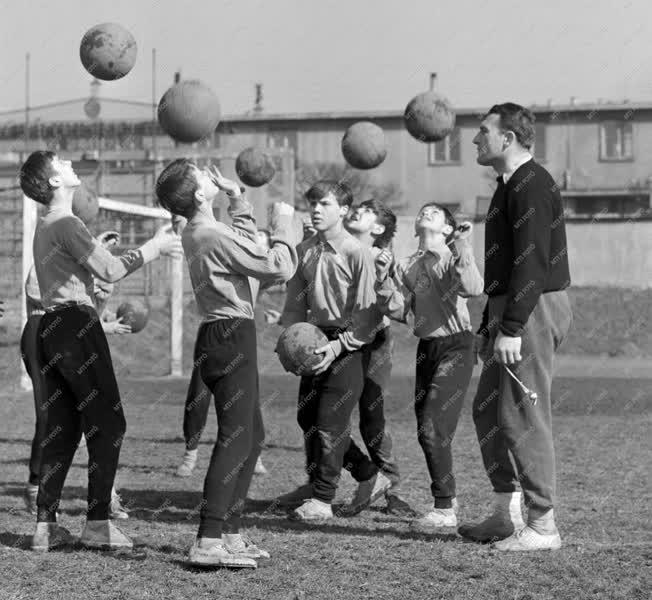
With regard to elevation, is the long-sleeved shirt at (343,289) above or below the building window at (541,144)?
below

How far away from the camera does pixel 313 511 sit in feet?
24.5

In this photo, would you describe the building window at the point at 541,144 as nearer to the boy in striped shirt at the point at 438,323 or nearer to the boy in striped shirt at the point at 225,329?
the boy in striped shirt at the point at 438,323

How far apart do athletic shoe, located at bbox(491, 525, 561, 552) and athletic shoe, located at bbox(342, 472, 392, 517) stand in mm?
1573

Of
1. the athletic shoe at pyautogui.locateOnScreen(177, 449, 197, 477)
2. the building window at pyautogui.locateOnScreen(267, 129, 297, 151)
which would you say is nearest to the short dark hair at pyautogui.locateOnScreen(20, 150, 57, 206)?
the athletic shoe at pyautogui.locateOnScreen(177, 449, 197, 477)

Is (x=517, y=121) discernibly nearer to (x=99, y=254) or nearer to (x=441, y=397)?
(x=441, y=397)

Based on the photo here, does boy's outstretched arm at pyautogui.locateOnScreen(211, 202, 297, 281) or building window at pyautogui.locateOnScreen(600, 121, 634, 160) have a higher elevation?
building window at pyautogui.locateOnScreen(600, 121, 634, 160)

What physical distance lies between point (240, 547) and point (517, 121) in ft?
8.81

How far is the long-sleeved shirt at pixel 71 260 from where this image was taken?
6336 millimetres

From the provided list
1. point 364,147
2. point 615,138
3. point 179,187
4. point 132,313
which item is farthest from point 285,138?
point 179,187

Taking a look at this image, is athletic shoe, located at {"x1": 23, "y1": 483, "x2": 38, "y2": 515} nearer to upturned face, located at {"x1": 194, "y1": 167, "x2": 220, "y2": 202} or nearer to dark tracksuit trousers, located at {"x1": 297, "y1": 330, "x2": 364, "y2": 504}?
dark tracksuit trousers, located at {"x1": 297, "y1": 330, "x2": 364, "y2": 504}

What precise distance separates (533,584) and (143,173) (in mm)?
30111

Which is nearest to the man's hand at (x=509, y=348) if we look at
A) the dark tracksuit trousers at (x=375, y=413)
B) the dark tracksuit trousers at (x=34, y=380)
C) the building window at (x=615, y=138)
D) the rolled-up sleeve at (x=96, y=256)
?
the rolled-up sleeve at (x=96, y=256)

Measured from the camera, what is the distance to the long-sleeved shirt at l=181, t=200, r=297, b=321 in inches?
240

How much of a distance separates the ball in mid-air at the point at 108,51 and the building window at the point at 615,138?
4510cm
